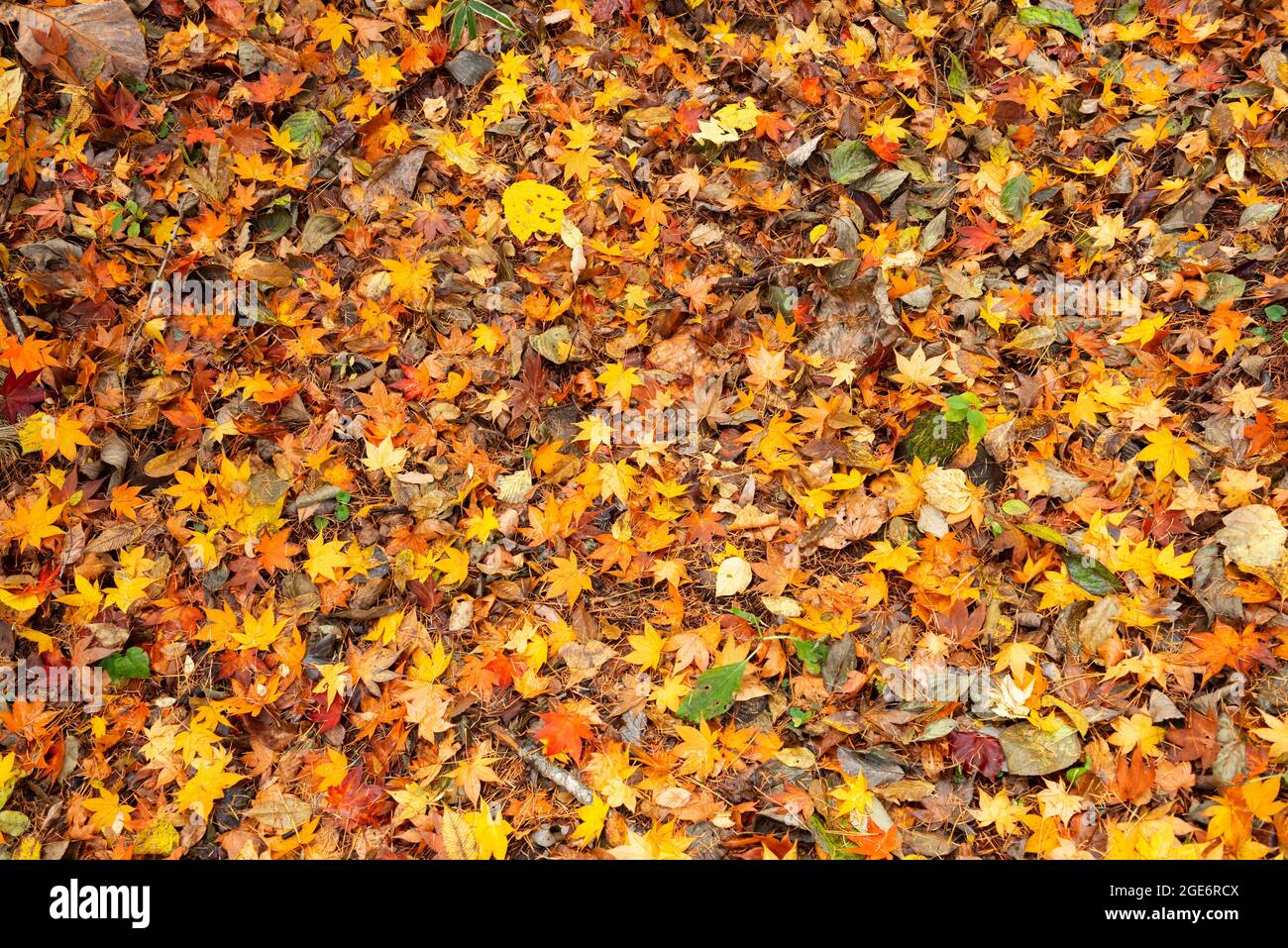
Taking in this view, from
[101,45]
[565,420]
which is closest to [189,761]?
[565,420]

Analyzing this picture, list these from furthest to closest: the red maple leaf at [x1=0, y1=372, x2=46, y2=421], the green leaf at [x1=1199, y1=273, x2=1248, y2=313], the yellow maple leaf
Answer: the green leaf at [x1=1199, y1=273, x2=1248, y2=313]
the red maple leaf at [x1=0, y1=372, x2=46, y2=421]
the yellow maple leaf

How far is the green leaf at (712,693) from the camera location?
2.29 m

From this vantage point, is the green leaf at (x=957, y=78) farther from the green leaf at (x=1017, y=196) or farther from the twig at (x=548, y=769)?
the twig at (x=548, y=769)

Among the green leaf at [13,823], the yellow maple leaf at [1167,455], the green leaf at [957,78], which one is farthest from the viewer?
the green leaf at [957,78]

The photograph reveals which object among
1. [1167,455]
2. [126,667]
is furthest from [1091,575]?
[126,667]

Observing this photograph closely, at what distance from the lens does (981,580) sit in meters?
2.44

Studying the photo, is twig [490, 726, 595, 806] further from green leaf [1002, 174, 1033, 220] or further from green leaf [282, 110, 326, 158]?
green leaf [1002, 174, 1033, 220]

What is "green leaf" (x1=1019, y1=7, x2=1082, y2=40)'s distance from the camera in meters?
3.27

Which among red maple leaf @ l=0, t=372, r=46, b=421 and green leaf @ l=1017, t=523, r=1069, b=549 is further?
red maple leaf @ l=0, t=372, r=46, b=421

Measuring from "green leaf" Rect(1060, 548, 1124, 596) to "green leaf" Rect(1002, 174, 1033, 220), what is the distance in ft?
4.55

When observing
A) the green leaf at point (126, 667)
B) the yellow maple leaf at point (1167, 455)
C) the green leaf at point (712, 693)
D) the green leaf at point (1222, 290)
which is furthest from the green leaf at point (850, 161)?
the green leaf at point (126, 667)

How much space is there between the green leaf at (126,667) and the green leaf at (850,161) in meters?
2.95

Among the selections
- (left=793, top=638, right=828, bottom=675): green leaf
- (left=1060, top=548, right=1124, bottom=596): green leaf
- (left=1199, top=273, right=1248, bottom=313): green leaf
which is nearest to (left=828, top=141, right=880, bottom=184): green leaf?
(left=1199, top=273, right=1248, bottom=313): green leaf

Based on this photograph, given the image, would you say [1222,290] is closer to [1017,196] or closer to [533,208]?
[1017,196]
